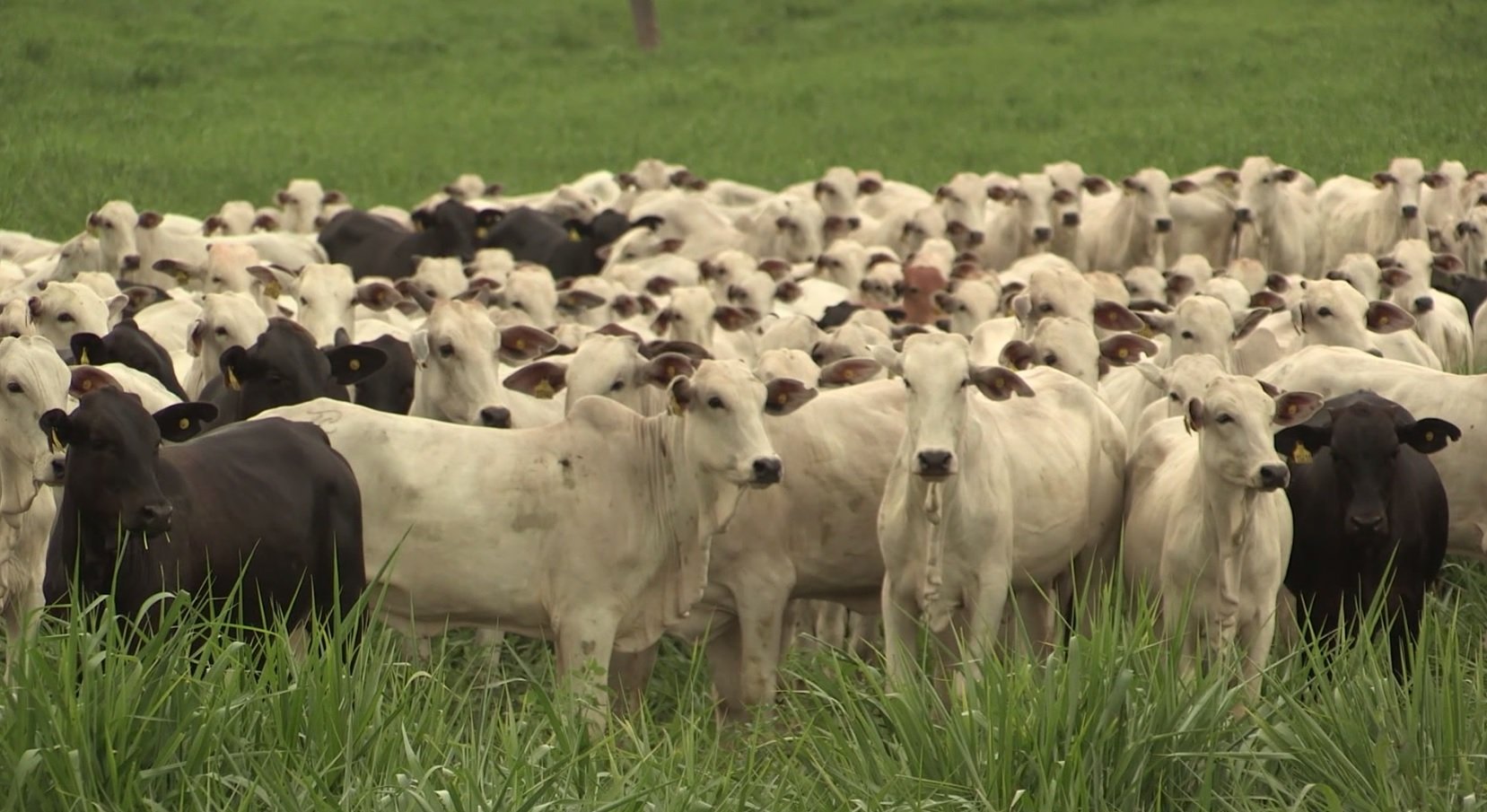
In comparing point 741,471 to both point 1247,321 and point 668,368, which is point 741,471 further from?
point 1247,321

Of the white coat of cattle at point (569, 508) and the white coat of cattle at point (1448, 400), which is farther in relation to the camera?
the white coat of cattle at point (1448, 400)

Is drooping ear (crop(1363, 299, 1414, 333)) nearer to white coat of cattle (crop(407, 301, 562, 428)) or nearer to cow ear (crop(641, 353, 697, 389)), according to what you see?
cow ear (crop(641, 353, 697, 389))

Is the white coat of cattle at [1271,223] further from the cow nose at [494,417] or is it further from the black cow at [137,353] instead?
the black cow at [137,353]

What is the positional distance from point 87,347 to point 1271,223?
11269 mm

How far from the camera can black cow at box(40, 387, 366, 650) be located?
6906mm

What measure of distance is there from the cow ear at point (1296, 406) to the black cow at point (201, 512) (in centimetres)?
336

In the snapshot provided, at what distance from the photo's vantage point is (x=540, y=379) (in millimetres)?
9734

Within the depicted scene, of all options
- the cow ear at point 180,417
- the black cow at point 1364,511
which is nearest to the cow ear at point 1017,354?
the black cow at point 1364,511

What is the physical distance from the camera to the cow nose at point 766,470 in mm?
8305

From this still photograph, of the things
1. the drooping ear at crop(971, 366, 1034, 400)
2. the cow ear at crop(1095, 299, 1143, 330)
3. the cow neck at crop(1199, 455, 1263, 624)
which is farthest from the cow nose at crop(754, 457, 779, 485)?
the cow ear at crop(1095, 299, 1143, 330)

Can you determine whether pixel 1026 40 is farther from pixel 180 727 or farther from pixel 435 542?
pixel 180 727

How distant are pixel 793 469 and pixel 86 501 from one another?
324 centimetres

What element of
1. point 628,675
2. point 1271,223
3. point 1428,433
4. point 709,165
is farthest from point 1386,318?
point 709,165

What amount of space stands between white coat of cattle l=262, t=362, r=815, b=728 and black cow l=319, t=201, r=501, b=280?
401 inches
